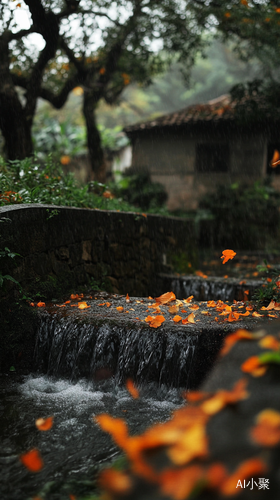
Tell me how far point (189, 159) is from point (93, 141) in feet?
18.9

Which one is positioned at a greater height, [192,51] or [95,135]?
[192,51]

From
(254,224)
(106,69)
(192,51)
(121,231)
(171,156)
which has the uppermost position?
(192,51)

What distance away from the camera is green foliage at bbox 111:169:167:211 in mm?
14656

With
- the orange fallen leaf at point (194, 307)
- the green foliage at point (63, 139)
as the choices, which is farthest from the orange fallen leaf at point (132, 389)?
the green foliage at point (63, 139)

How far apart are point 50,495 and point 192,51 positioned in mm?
13373

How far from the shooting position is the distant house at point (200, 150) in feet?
50.3

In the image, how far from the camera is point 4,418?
9.08ft

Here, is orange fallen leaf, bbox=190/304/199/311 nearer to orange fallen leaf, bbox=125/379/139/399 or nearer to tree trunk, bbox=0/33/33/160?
orange fallen leaf, bbox=125/379/139/399

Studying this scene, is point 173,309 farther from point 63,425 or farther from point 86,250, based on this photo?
point 86,250

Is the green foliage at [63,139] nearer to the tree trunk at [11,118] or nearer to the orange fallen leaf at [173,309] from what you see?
the tree trunk at [11,118]

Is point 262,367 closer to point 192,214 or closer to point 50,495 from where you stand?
point 50,495

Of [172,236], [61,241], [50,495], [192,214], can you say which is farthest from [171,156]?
[50,495]

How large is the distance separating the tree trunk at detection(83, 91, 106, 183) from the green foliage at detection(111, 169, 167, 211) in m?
2.48

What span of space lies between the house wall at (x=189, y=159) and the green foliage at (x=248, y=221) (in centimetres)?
211
